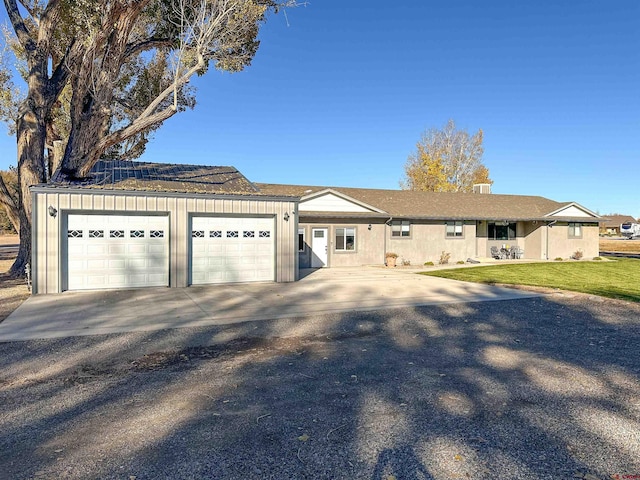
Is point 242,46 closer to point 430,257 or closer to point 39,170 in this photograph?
point 39,170

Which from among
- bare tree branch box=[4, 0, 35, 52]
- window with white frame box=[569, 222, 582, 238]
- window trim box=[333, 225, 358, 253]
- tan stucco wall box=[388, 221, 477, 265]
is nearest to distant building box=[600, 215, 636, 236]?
window with white frame box=[569, 222, 582, 238]

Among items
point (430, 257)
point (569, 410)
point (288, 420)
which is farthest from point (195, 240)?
point (430, 257)

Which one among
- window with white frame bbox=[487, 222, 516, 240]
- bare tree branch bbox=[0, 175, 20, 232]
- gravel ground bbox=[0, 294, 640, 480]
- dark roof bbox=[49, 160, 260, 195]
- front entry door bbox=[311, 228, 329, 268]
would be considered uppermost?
dark roof bbox=[49, 160, 260, 195]

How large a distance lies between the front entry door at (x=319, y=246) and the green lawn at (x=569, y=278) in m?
5.12

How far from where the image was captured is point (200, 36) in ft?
48.8

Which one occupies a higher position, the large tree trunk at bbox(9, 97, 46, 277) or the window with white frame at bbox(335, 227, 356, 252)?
the large tree trunk at bbox(9, 97, 46, 277)

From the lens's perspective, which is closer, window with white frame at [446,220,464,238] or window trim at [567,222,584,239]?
window with white frame at [446,220,464,238]

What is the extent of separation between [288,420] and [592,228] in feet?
100

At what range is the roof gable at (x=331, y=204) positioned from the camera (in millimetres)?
20547

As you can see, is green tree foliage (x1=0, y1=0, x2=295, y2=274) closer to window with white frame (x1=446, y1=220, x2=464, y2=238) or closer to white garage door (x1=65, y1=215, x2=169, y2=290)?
white garage door (x1=65, y1=215, x2=169, y2=290)

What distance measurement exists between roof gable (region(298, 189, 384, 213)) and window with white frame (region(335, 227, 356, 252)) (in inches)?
38.4

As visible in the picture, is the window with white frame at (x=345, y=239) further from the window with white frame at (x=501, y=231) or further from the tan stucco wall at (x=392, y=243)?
the window with white frame at (x=501, y=231)

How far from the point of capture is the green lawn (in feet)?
42.6

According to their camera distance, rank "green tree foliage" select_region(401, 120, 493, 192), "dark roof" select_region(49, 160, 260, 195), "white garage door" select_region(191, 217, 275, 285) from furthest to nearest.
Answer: "green tree foliage" select_region(401, 120, 493, 192) → "dark roof" select_region(49, 160, 260, 195) → "white garage door" select_region(191, 217, 275, 285)
